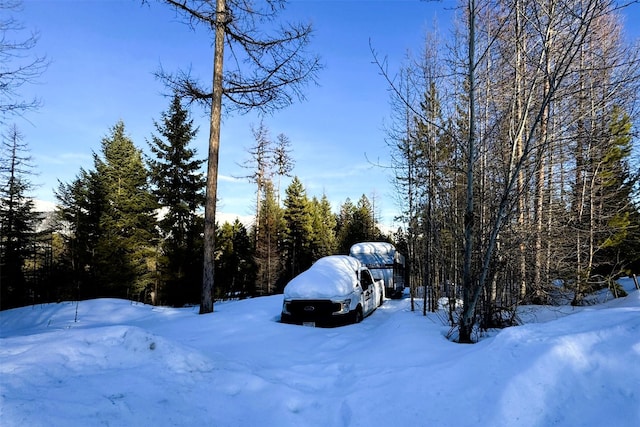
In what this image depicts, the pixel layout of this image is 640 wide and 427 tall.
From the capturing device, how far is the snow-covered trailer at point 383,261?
18.5 meters

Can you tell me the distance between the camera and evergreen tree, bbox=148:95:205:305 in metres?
22.1

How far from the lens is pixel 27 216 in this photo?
2548 cm

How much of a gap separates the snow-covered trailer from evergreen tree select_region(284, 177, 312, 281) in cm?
1756

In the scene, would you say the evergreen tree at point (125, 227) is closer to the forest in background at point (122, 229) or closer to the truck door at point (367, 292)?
the forest in background at point (122, 229)

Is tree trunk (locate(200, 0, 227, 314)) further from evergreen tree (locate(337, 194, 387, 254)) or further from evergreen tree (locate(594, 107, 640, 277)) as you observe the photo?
evergreen tree (locate(337, 194, 387, 254))

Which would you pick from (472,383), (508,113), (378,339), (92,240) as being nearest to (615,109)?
(508,113)

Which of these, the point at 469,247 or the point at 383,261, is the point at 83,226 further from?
the point at 469,247

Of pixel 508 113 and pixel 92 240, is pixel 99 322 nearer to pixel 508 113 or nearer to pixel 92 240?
pixel 508 113

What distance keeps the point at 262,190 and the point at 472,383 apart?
30004mm

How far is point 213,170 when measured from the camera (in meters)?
10.2

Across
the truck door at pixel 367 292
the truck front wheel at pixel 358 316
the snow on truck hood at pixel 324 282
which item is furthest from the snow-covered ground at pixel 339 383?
the truck door at pixel 367 292

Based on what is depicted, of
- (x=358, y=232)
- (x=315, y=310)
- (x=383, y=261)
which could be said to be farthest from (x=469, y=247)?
(x=358, y=232)

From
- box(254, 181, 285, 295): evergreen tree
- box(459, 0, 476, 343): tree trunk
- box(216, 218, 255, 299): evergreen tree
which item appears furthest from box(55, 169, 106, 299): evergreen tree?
box(459, 0, 476, 343): tree trunk

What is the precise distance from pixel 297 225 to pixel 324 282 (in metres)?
27.5
